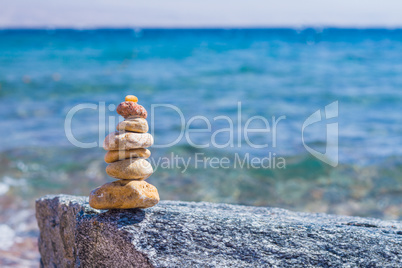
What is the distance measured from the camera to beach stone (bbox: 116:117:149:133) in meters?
2.28

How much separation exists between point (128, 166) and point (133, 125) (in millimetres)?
235

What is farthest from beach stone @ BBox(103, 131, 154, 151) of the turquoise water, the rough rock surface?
the turquoise water

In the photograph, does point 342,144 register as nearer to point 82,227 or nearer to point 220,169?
point 220,169

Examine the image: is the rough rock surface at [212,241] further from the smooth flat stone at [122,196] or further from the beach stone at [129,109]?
the beach stone at [129,109]

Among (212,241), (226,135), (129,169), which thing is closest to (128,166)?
(129,169)

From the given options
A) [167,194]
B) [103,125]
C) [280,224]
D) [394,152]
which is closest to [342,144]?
[394,152]

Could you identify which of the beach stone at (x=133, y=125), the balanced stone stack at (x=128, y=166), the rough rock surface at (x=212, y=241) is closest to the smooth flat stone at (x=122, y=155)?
the balanced stone stack at (x=128, y=166)

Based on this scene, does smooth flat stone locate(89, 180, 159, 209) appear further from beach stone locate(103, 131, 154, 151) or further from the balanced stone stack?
beach stone locate(103, 131, 154, 151)

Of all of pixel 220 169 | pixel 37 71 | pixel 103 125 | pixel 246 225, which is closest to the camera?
pixel 246 225

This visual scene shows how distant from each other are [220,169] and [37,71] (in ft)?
60.5

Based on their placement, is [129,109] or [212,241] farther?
[129,109]

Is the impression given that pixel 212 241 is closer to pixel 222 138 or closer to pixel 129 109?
pixel 129 109

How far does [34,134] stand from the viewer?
9.44m

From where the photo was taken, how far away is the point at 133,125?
228cm
